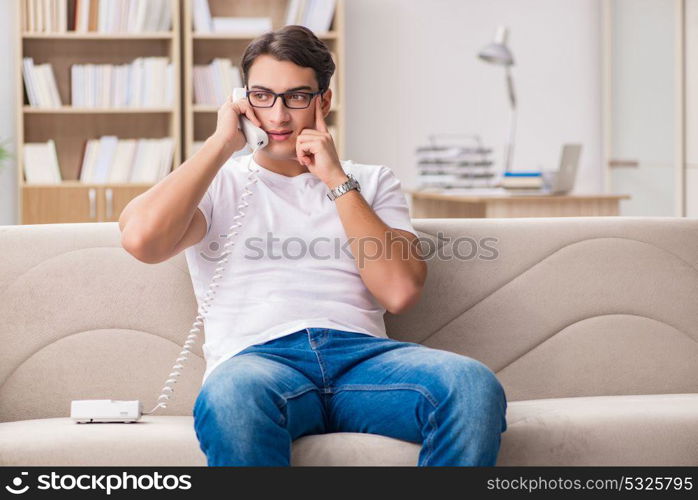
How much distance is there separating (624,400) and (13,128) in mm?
4277

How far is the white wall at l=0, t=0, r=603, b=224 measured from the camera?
5.61 meters

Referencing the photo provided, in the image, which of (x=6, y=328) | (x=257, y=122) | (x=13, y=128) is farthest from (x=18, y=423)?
(x=13, y=128)

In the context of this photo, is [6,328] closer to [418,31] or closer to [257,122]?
[257,122]

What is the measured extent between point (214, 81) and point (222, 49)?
28cm

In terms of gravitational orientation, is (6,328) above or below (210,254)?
below

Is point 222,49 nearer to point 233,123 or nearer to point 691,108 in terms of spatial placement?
point 691,108

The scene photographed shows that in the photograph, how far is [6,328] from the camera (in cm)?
207

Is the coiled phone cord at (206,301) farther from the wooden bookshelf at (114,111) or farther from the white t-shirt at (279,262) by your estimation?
the wooden bookshelf at (114,111)

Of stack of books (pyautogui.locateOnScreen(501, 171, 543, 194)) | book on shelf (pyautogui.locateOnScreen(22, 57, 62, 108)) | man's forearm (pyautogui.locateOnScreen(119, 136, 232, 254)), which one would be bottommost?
stack of books (pyautogui.locateOnScreen(501, 171, 543, 194))

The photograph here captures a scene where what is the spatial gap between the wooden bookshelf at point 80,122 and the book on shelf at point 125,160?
0.07 m

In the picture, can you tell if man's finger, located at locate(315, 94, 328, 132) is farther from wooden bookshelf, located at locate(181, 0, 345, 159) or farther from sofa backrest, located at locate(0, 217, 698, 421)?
wooden bookshelf, located at locate(181, 0, 345, 159)

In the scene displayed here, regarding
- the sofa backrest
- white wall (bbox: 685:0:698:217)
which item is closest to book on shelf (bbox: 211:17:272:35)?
white wall (bbox: 685:0:698:217)

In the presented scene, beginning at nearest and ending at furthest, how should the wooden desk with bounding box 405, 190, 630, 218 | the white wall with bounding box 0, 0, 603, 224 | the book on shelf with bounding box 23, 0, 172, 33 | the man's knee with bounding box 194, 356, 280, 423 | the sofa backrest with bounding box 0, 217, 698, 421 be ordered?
the man's knee with bounding box 194, 356, 280, 423
the sofa backrest with bounding box 0, 217, 698, 421
the wooden desk with bounding box 405, 190, 630, 218
the book on shelf with bounding box 23, 0, 172, 33
the white wall with bounding box 0, 0, 603, 224

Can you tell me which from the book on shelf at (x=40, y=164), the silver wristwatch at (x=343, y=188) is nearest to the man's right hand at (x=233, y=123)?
the silver wristwatch at (x=343, y=188)
